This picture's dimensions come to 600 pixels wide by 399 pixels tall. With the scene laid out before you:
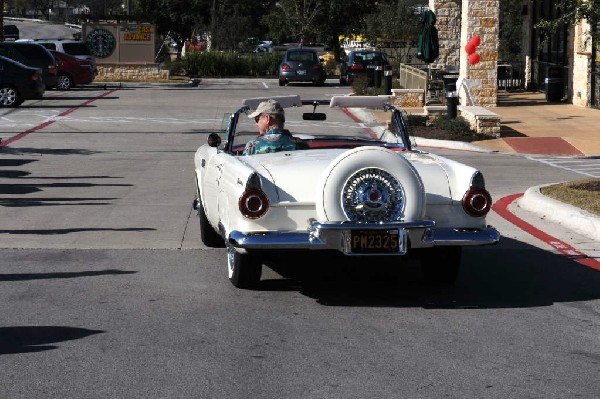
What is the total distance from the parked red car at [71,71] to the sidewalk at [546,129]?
1643 centimetres

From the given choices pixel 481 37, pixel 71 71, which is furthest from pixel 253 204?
pixel 71 71

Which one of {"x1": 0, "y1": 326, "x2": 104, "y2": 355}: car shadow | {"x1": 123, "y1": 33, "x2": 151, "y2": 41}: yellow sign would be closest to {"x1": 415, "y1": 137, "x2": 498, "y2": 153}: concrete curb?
{"x1": 0, "y1": 326, "x2": 104, "y2": 355}: car shadow

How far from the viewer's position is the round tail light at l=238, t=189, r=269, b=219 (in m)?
8.45

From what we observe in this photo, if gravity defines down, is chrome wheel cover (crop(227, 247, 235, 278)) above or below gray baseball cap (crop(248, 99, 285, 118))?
below

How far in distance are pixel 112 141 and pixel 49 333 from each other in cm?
1610

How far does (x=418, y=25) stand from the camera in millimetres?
52656

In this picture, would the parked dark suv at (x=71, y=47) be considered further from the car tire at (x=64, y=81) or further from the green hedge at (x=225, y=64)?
the green hedge at (x=225, y=64)

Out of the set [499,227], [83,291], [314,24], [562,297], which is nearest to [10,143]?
[499,227]

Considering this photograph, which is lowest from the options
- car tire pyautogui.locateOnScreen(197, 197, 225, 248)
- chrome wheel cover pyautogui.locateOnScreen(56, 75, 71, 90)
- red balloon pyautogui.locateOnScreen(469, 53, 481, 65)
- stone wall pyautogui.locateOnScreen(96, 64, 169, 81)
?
car tire pyautogui.locateOnScreen(197, 197, 225, 248)

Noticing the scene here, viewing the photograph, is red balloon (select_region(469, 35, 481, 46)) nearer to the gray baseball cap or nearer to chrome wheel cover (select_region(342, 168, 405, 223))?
the gray baseball cap

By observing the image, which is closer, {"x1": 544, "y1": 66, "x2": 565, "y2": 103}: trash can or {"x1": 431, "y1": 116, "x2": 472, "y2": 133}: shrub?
{"x1": 431, "y1": 116, "x2": 472, "y2": 133}: shrub

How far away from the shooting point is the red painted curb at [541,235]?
420 inches

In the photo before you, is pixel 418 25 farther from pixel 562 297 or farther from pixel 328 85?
pixel 562 297

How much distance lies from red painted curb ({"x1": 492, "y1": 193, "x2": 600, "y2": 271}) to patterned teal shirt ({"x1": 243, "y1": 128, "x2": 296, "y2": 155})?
2.90m
